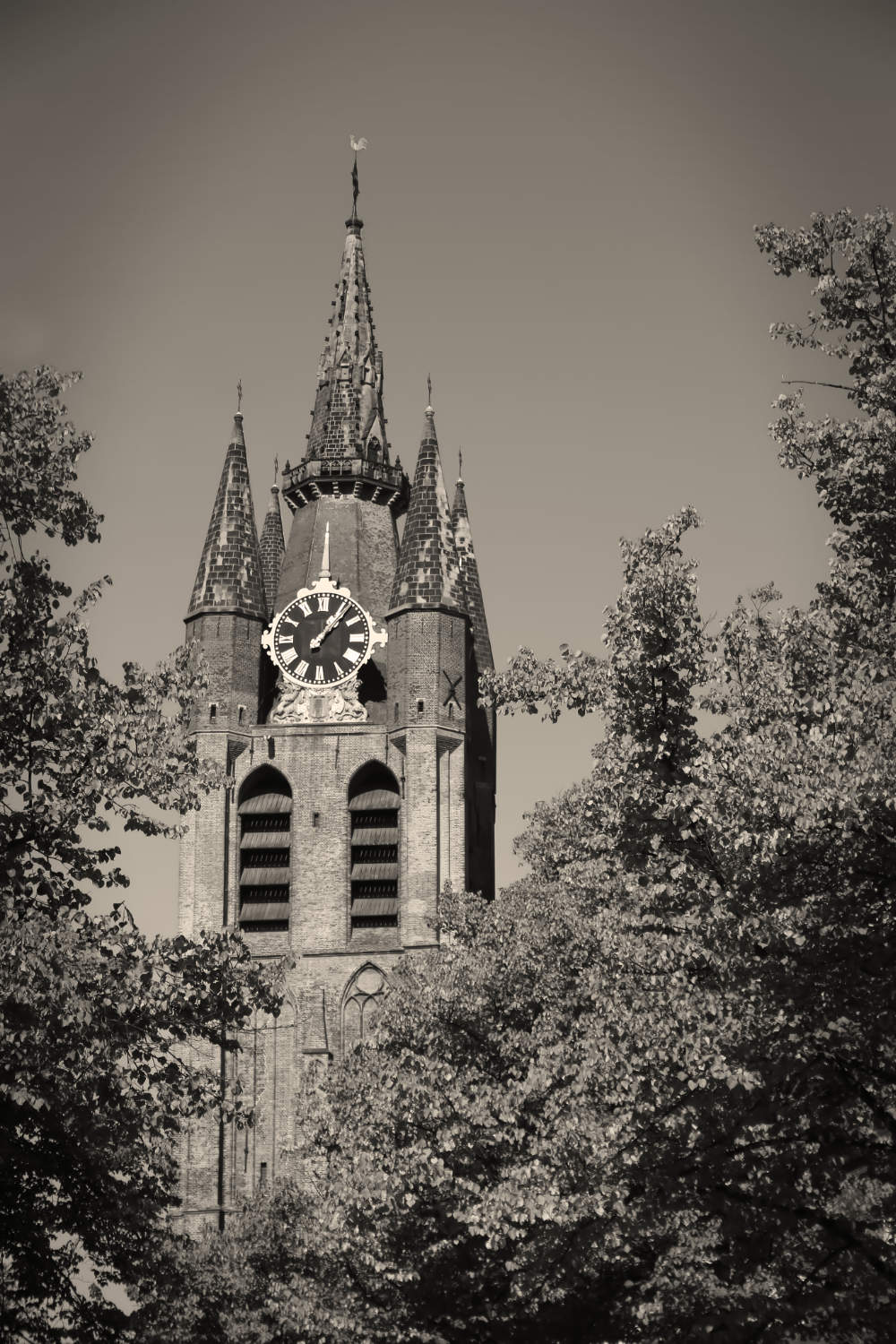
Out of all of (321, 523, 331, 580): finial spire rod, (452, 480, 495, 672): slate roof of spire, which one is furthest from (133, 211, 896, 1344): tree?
(452, 480, 495, 672): slate roof of spire

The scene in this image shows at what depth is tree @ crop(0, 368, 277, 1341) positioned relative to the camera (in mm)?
21969

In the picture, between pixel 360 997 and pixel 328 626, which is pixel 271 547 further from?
pixel 360 997

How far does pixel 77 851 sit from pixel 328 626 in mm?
50928

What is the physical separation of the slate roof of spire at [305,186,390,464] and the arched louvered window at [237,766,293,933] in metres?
15.1

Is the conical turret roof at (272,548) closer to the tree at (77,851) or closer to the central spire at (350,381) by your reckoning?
the central spire at (350,381)

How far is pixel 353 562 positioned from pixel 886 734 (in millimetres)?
58752

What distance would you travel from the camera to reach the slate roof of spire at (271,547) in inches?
3147

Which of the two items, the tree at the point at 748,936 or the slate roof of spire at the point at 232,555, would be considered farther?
the slate roof of spire at the point at 232,555

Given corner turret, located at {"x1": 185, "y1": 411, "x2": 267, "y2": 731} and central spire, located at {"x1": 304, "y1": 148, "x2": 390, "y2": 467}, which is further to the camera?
central spire, located at {"x1": 304, "y1": 148, "x2": 390, "y2": 467}

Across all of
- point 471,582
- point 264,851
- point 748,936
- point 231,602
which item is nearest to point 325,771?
point 264,851

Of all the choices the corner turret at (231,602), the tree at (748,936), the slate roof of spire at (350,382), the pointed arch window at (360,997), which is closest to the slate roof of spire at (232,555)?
the corner turret at (231,602)

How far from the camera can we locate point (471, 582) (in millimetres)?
84750

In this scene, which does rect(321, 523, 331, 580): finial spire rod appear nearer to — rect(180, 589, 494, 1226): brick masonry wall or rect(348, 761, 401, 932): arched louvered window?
rect(180, 589, 494, 1226): brick masonry wall

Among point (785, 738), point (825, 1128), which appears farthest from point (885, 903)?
point (825, 1128)
